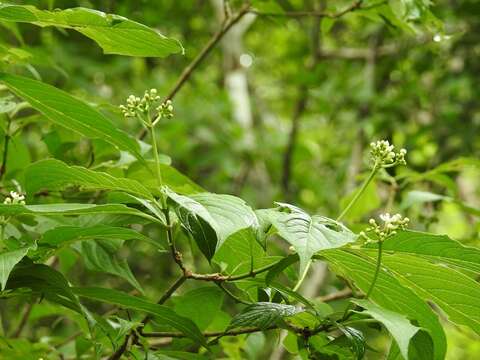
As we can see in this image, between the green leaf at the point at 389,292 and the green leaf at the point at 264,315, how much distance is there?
0.07 meters

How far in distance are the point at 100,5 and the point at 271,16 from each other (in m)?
0.50

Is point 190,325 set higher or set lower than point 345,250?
lower

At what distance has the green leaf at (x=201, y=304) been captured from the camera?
0.96 meters

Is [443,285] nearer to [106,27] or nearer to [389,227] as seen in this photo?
[389,227]

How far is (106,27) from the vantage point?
0.86 meters

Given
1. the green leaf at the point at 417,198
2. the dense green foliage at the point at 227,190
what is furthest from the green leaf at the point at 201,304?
the green leaf at the point at 417,198

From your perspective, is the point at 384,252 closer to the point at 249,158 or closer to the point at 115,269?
the point at 115,269

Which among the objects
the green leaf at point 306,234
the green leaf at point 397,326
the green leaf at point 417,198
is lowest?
the green leaf at point 417,198

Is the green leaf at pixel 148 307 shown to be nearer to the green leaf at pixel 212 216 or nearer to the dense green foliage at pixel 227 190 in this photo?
the dense green foliage at pixel 227 190

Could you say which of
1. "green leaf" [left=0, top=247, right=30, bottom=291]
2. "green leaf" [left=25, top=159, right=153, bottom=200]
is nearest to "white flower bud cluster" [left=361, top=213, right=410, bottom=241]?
"green leaf" [left=25, top=159, right=153, bottom=200]

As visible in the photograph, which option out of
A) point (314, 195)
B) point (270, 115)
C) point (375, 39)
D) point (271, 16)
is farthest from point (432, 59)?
point (271, 16)

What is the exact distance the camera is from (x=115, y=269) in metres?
1.03

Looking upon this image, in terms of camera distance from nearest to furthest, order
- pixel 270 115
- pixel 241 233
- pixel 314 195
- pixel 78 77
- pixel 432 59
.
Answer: pixel 241 233 < pixel 78 77 < pixel 432 59 < pixel 314 195 < pixel 270 115

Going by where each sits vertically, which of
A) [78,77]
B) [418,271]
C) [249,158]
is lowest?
[249,158]
